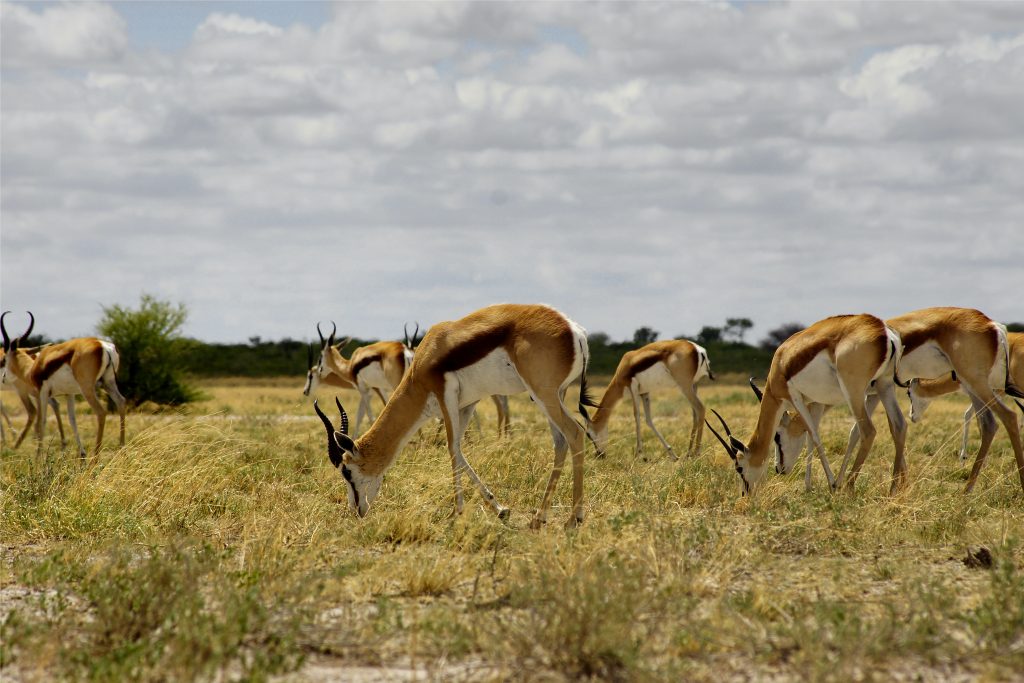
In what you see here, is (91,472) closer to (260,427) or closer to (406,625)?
(406,625)

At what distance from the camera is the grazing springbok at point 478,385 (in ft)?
29.5

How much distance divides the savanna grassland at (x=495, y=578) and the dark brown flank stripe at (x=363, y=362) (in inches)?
325

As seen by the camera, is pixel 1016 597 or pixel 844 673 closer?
pixel 844 673

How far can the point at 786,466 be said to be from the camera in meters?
12.0

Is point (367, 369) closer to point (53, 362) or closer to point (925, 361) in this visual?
point (53, 362)

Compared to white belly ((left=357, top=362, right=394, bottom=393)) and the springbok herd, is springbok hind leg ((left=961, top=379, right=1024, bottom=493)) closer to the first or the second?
the springbok herd

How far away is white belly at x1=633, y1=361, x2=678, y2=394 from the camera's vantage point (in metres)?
17.9

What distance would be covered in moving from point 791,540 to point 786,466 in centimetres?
424

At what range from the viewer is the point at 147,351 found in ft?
90.1

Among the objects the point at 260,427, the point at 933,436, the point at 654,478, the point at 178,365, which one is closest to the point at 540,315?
the point at 654,478

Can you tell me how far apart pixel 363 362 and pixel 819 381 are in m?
10.7

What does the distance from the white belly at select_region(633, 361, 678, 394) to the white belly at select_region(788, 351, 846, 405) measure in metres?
6.96

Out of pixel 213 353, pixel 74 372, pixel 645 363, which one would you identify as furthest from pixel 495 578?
pixel 213 353

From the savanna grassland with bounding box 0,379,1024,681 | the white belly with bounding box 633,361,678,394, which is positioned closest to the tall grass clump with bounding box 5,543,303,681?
the savanna grassland with bounding box 0,379,1024,681
